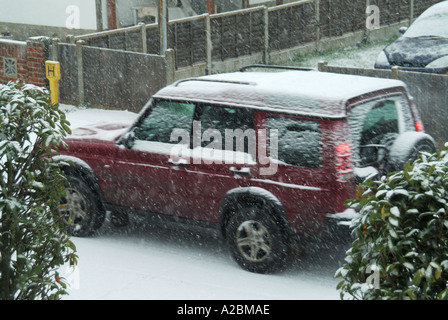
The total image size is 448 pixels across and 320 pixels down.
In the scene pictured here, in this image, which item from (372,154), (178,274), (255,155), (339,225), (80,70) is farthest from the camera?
(80,70)

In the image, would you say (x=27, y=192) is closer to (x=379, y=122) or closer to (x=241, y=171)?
(x=241, y=171)

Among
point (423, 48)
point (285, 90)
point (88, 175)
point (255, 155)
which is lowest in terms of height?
point (88, 175)

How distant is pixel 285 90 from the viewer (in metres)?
8.01

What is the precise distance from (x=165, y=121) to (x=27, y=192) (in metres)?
3.60

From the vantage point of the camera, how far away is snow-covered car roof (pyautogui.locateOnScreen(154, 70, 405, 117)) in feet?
25.3

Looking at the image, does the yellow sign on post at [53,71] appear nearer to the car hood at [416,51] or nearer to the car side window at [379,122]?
the car hood at [416,51]

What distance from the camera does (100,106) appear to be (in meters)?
17.2

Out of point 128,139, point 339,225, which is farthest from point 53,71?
point 339,225

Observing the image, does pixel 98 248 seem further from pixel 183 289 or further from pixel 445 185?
pixel 445 185

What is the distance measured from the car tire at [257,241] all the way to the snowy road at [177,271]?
0.12 m

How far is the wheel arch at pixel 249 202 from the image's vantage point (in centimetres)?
779

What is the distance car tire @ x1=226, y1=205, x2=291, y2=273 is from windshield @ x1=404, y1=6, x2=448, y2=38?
11.0 m
